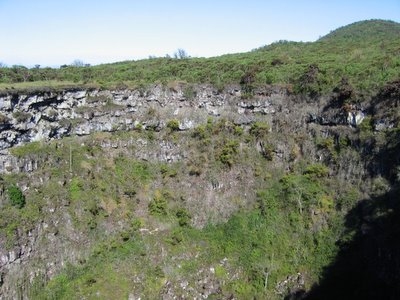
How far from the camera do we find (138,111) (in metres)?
60.7

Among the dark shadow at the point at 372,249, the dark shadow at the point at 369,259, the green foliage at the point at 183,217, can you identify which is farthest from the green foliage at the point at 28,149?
the dark shadow at the point at 369,259

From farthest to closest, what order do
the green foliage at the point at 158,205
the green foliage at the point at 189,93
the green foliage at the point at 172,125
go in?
the green foliage at the point at 189,93, the green foliage at the point at 172,125, the green foliage at the point at 158,205

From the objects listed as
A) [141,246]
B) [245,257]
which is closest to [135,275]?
[141,246]

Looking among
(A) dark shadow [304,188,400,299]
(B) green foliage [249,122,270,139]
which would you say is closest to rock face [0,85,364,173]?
(B) green foliage [249,122,270,139]

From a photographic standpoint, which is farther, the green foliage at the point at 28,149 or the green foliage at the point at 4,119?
the green foliage at the point at 28,149

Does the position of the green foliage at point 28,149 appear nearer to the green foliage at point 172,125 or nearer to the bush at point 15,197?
the bush at point 15,197

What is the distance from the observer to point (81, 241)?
47.1m

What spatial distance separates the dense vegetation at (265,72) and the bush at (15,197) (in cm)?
1608

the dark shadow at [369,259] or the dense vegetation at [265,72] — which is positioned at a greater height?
the dense vegetation at [265,72]

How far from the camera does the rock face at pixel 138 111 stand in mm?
52156

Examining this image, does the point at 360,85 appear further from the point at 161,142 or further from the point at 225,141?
the point at 161,142

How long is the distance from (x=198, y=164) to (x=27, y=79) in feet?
97.6

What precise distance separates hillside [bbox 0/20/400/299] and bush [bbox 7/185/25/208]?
0.16m

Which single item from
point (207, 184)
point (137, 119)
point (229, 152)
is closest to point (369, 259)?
point (207, 184)
